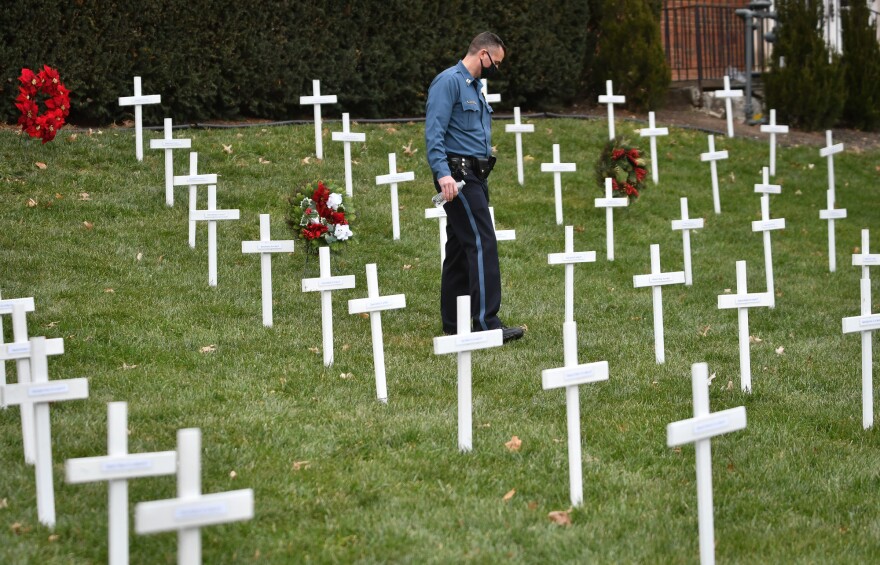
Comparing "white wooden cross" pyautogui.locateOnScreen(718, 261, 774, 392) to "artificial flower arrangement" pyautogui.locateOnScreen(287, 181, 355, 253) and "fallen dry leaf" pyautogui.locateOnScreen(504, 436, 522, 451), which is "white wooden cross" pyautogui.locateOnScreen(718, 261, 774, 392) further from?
"artificial flower arrangement" pyautogui.locateOnScreen(287, 181, 355, 253)

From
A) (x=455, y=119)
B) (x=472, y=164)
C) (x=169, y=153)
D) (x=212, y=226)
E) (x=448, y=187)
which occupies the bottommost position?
(x=212, y=226)

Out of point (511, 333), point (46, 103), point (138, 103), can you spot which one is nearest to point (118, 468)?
point (511, 333)

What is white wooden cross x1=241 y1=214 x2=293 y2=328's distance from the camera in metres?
8.45

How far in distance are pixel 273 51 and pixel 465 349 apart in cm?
1010

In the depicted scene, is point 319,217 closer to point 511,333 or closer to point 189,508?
point 511,333

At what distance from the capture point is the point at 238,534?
475 cm

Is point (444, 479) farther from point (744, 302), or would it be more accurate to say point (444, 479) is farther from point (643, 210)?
point (643, 210)

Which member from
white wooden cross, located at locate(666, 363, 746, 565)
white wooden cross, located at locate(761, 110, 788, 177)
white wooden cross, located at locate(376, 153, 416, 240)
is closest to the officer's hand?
white wooden cross, located at locate(376, 153, 416, 240)

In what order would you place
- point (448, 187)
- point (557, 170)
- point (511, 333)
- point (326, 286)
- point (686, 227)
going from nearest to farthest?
point (326, 286) < point (448, 187) < point (511, 333) < point (686, 227) < point (557, 170)

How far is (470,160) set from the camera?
8.20 m

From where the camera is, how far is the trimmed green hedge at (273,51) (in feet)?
44.3

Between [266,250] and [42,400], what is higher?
[266,250]

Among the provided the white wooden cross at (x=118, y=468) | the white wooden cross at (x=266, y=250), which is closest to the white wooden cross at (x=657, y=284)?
the white wooden cross at (x=266, y=250)

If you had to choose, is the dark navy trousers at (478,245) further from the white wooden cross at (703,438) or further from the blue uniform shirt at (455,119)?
the white wooden cross at (703,438)
